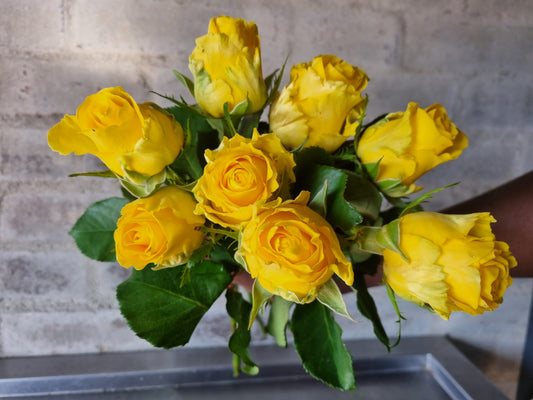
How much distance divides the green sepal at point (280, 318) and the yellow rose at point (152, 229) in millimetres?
157

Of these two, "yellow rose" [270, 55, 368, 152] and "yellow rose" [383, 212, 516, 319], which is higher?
"yellow rose" [270, 55, 368, 152]

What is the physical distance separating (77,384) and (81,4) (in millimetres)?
608

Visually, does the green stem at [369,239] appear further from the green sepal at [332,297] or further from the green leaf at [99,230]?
the green leaf at [99,230]

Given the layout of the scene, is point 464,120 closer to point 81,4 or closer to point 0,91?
point 81,4

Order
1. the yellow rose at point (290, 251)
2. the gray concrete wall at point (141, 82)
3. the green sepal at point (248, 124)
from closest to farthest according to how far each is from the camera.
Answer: the yellow rose at point (290, 251)
the green sepal at point (248, 124)
the gray concrete wall at point (141, 82)

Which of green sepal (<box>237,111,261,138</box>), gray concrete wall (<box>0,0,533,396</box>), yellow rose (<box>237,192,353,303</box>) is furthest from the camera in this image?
gray concrete wall (<box>0,0,533,396</box>)

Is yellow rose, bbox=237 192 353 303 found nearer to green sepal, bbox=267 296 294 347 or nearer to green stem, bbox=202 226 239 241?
green stem, bbox=202 226 239 241

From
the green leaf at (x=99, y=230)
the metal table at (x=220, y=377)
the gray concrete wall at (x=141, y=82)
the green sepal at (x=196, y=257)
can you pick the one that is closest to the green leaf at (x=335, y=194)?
the green sepal at (x=196, y=257)

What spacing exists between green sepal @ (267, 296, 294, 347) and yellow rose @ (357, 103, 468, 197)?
0.17 m

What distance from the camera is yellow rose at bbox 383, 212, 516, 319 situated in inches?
13.2

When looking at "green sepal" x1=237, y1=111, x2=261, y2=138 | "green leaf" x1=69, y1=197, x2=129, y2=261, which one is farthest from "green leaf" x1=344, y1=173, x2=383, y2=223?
"green leaf" x1=69, y1=197, x2=129, y2=261

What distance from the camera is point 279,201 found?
0.33 metres

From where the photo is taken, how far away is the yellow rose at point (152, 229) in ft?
1.14

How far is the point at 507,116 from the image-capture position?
2.61 feet
